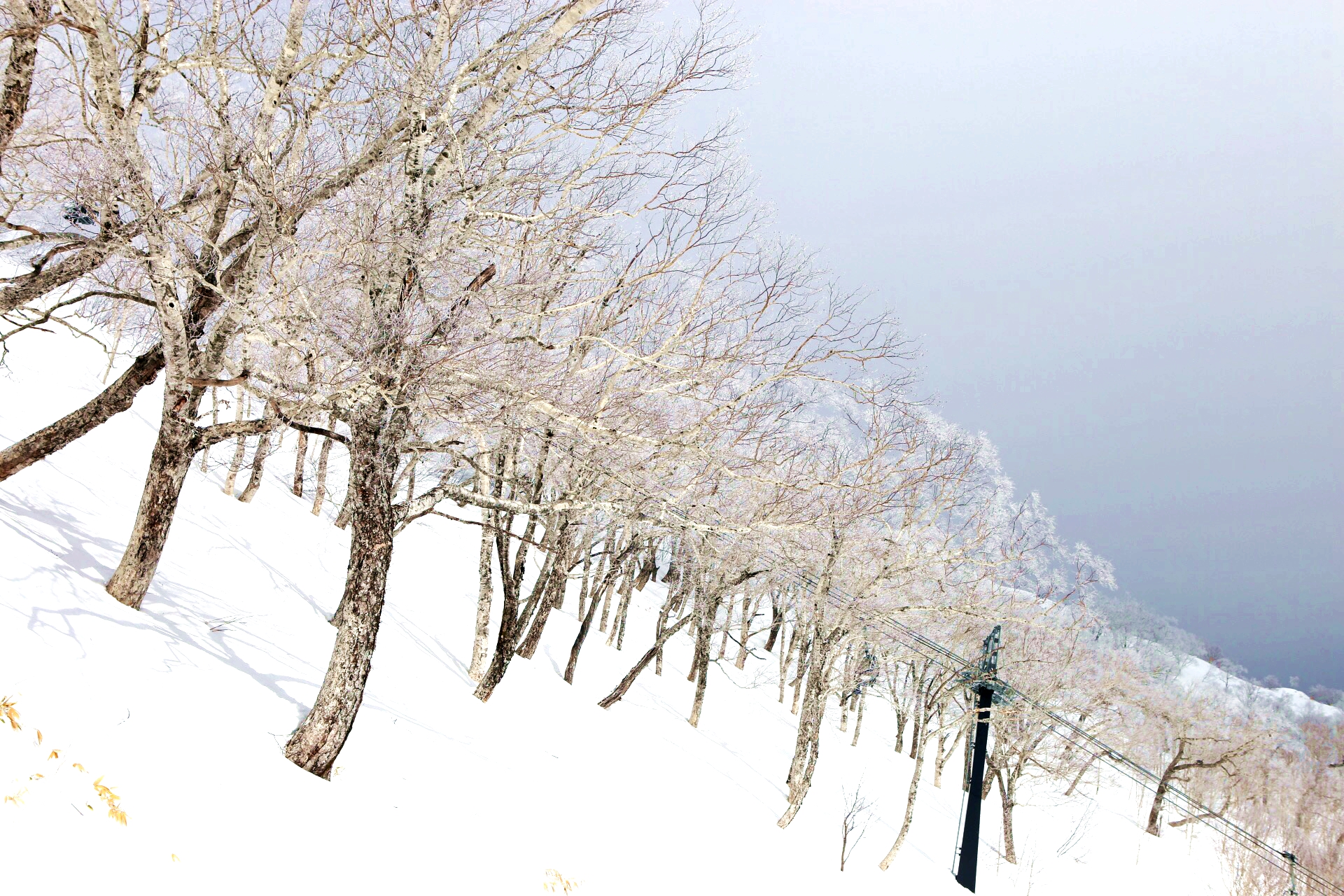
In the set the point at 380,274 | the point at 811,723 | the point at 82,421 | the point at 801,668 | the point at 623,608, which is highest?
the point at 380,274

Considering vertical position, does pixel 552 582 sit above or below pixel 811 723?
above

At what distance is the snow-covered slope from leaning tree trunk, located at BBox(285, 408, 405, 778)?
0.25 metres

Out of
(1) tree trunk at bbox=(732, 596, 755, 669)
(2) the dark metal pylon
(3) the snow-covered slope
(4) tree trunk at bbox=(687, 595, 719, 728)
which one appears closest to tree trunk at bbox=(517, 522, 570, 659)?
(3) the snow-covered slope

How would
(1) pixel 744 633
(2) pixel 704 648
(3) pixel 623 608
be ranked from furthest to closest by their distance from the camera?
(1) pixel 744 633 → (3) pixel 623 608 → (2) pixel 704 648

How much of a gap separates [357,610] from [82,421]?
398 cm

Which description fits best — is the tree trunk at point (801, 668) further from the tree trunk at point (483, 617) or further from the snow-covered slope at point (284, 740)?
the tree trunk at point (483, 617)

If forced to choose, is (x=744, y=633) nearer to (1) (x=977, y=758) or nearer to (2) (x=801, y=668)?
(2) (x=801, y=668)

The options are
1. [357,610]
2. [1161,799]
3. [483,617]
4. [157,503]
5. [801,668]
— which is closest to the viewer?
[357,610]

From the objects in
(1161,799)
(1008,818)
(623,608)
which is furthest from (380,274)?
(1161,799)

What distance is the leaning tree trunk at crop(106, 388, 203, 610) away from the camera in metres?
7.11

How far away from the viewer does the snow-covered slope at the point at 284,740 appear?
4496 millimetres

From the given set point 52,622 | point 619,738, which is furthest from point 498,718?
point 52,622

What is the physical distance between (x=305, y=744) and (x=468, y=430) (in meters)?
3.03

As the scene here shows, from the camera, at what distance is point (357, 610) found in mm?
6055
